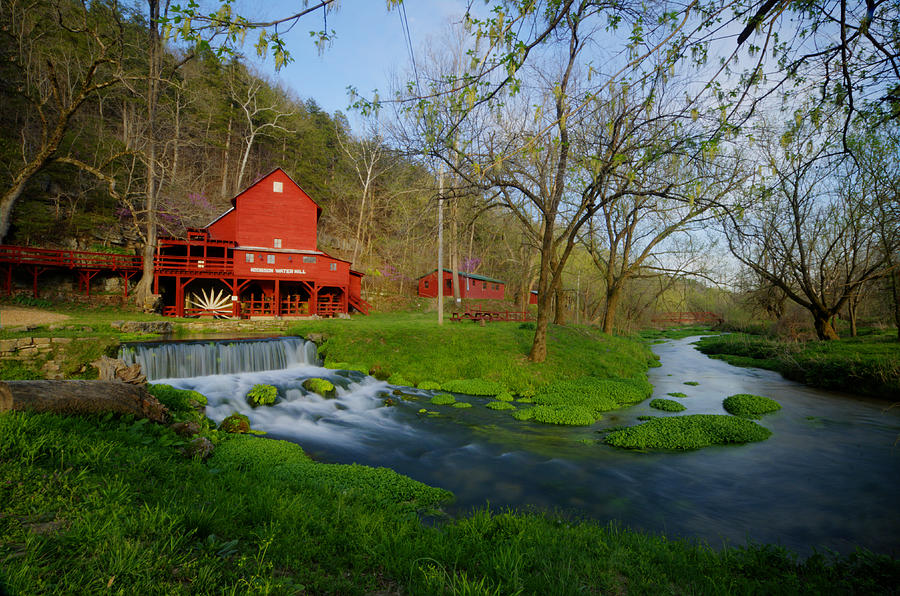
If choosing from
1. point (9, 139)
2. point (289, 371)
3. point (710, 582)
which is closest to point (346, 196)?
point (9, 139)

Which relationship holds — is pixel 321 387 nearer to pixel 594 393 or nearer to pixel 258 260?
pixel 594 393

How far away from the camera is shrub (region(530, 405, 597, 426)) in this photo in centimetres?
1056

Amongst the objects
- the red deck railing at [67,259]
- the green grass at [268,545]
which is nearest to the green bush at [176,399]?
the green grass at [268,545]

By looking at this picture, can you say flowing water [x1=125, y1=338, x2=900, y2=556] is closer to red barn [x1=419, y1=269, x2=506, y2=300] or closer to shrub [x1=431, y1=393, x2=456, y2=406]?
shrub [x1=431, y1=393, x2=456, y2=406]

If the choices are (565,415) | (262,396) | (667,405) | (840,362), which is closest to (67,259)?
(262,396)

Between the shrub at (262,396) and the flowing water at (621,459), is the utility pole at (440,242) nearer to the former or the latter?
the flowing water at (621,459)

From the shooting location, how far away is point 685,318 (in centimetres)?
6094

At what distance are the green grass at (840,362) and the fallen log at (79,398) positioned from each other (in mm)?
20602

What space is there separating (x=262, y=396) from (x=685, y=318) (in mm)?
64958

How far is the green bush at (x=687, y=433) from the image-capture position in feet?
29.0

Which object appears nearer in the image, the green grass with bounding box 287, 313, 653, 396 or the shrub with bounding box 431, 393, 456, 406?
the shrub with bounding box 431, 393, 456, 406

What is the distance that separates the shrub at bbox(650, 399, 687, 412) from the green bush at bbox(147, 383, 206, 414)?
41.3ft

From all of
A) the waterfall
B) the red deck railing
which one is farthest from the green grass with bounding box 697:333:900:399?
the red deck railing

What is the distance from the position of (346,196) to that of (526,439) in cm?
4159
